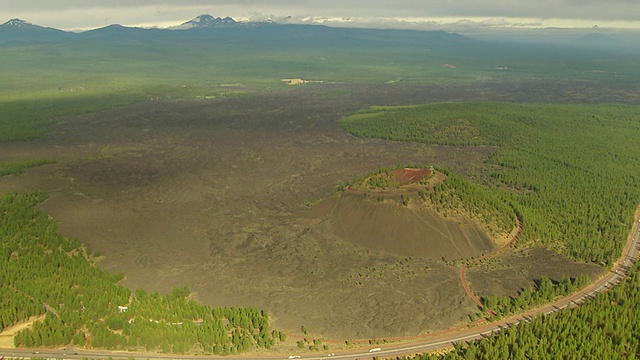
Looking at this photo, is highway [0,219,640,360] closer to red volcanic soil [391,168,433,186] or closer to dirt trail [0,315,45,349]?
dirt trail [0,315,45,349]

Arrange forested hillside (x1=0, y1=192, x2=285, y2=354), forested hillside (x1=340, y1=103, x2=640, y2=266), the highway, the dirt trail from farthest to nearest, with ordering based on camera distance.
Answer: forested hillside (x1=340, y1=103, x2=640, y2=266)
the dirt trail
forested hillside (x1=0, y1=192, x2=285, y2=354)
the highway

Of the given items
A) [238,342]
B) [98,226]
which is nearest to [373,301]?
[238,342]

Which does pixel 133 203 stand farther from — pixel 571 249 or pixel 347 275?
pixel 571 249

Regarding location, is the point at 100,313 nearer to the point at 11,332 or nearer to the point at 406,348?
the point at 11,332

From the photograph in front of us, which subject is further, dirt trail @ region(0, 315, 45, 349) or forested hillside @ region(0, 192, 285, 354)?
dirt trail @ region(0, 315, 45, 349)

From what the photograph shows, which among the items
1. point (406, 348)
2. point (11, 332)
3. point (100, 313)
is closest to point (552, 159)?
point (406, 348)

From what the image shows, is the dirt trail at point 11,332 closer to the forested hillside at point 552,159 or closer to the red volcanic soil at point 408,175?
the red volcanic soil at point 408,175

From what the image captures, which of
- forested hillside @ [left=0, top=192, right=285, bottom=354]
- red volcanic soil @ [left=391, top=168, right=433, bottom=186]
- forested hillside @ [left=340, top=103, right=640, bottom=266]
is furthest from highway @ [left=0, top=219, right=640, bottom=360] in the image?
red volcanic soil @ [left=391, top=168, right=433, bottom=186]
